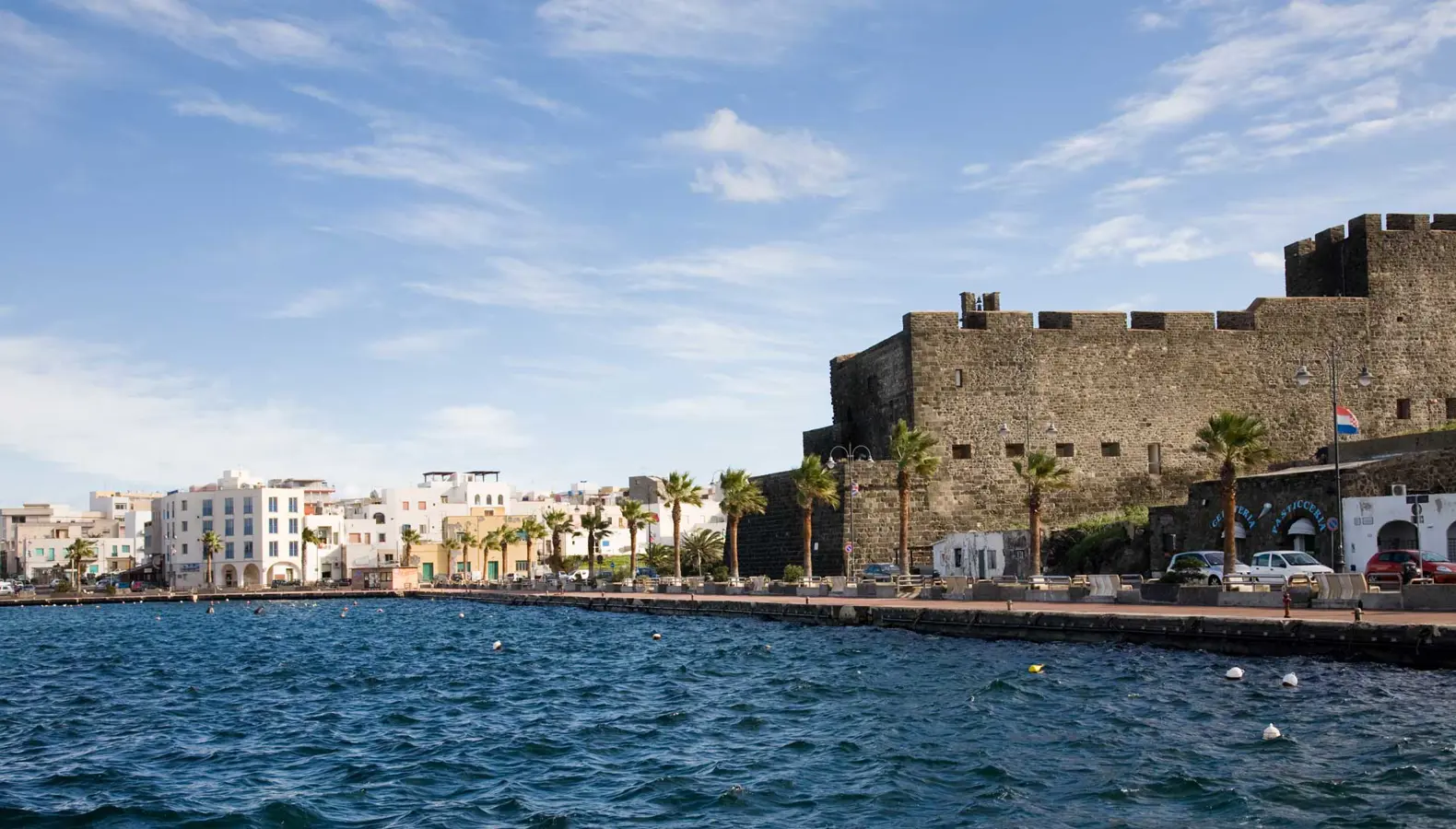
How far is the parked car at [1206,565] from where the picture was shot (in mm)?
35312

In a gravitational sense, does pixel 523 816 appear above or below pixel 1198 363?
below

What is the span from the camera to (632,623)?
162 ft

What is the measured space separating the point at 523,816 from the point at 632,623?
33.1 m

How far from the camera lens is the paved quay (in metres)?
23.9

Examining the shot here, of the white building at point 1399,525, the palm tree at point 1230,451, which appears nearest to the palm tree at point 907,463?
the palm tree at point 1230,451

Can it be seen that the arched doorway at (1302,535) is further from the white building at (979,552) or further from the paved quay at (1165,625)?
the white building at (979,552)

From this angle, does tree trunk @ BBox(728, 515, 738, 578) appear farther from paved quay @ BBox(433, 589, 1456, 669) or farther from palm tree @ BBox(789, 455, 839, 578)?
paved quay @ BBox(433, 589, 1456, 669)

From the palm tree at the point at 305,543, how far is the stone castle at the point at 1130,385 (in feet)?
198

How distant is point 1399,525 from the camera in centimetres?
3638

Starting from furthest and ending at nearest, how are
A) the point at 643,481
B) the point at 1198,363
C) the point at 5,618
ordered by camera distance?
the point at 643,481
the point at 5,618
the point at 1198,363

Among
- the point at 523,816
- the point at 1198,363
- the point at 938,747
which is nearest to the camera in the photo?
the point at 523,816

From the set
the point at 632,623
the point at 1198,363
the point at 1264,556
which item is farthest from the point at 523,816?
the point at 1198,363

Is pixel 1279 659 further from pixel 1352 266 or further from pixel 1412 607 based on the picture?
pixel 1352 266

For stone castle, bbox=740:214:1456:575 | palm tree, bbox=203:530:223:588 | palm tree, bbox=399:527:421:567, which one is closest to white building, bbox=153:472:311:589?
palm tree, bbox=203:530:223:588
